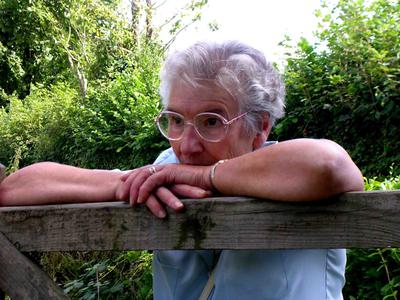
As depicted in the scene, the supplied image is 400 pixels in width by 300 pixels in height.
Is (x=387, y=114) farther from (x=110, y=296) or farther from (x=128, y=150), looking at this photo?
(x=128, y=150)

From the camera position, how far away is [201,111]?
174 cm

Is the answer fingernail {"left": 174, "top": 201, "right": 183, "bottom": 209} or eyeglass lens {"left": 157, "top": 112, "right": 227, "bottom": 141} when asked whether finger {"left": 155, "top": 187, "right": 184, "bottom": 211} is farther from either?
eyeglass lens {"left": 157, "top": 112, "right": 227, "bottom": 141}

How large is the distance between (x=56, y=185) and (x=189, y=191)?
17.9 inches

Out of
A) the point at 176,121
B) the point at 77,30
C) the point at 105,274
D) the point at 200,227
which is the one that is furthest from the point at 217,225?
the point at 77,30

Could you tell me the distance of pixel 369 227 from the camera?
1193 millimetres

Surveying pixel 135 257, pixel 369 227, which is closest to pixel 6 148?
pixel 135 257

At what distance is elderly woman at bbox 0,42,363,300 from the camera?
1280 mm

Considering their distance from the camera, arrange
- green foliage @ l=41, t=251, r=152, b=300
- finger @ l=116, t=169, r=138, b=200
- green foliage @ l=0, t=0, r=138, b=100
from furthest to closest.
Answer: green foliage @ l=0, t=0, r=138, b=100 → green foliage @ l=41, t=251, r=152, b=300 → finger @ l=116, t=169, r=138, b=200

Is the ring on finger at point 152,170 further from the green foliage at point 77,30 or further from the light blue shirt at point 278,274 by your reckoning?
the green foliage at point 77,30

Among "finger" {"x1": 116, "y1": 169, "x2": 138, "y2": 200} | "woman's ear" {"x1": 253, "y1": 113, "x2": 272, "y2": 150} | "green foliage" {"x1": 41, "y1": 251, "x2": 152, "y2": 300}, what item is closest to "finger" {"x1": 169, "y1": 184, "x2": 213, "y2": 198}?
"finger" {"x1": 116, "y1": 169, "x2": 138, "y2": 200}

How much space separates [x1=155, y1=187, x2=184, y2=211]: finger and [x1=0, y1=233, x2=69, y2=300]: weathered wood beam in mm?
Answer: 412

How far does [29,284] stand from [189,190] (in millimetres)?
539

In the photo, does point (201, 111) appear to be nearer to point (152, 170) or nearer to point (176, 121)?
point (176, 121)

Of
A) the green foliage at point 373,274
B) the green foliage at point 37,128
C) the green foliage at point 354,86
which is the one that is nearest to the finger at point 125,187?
the green foliage at point 373,274
